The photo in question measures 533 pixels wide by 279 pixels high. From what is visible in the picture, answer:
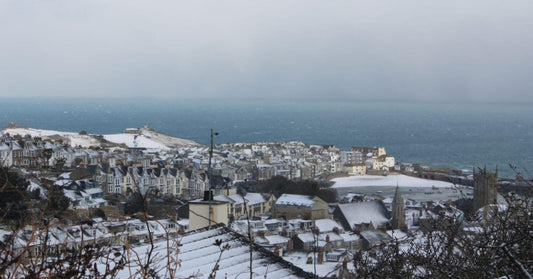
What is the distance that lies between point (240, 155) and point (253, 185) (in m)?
12.3

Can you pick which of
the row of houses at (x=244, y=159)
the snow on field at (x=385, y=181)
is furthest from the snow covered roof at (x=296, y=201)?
the snow on field at (x=385, y=181)

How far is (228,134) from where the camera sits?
83688 mm

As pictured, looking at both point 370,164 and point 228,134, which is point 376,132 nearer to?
point 228,134

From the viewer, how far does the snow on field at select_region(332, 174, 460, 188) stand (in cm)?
3656

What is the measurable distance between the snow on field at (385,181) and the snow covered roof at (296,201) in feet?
38.5

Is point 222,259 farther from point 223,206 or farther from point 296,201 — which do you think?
point 296,201

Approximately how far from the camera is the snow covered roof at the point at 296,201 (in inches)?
934

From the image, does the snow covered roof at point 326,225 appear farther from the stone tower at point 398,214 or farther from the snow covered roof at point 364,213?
the stone tower at point 398,214

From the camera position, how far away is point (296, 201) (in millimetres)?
24359

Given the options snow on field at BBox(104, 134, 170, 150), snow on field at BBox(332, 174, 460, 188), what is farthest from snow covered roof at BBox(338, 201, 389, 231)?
snow on field at BBox(104, 134, 170, 150)

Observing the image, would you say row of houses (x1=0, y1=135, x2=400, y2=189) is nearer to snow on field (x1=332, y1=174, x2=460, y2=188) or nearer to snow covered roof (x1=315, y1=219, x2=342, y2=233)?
snow on field (x1=332, y1=174, x2=460, y2=188)

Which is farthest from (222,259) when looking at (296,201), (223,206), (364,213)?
A: (296,201)

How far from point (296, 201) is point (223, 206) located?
60.9ft

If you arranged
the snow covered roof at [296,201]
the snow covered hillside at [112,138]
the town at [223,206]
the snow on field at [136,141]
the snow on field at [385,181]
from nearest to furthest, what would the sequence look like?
the town at [223,206] → the snow covered roof at [296,201] → the snow on field at [385,181] → the snow covered hillside at [112,138] → the snow on field at [136,141]
